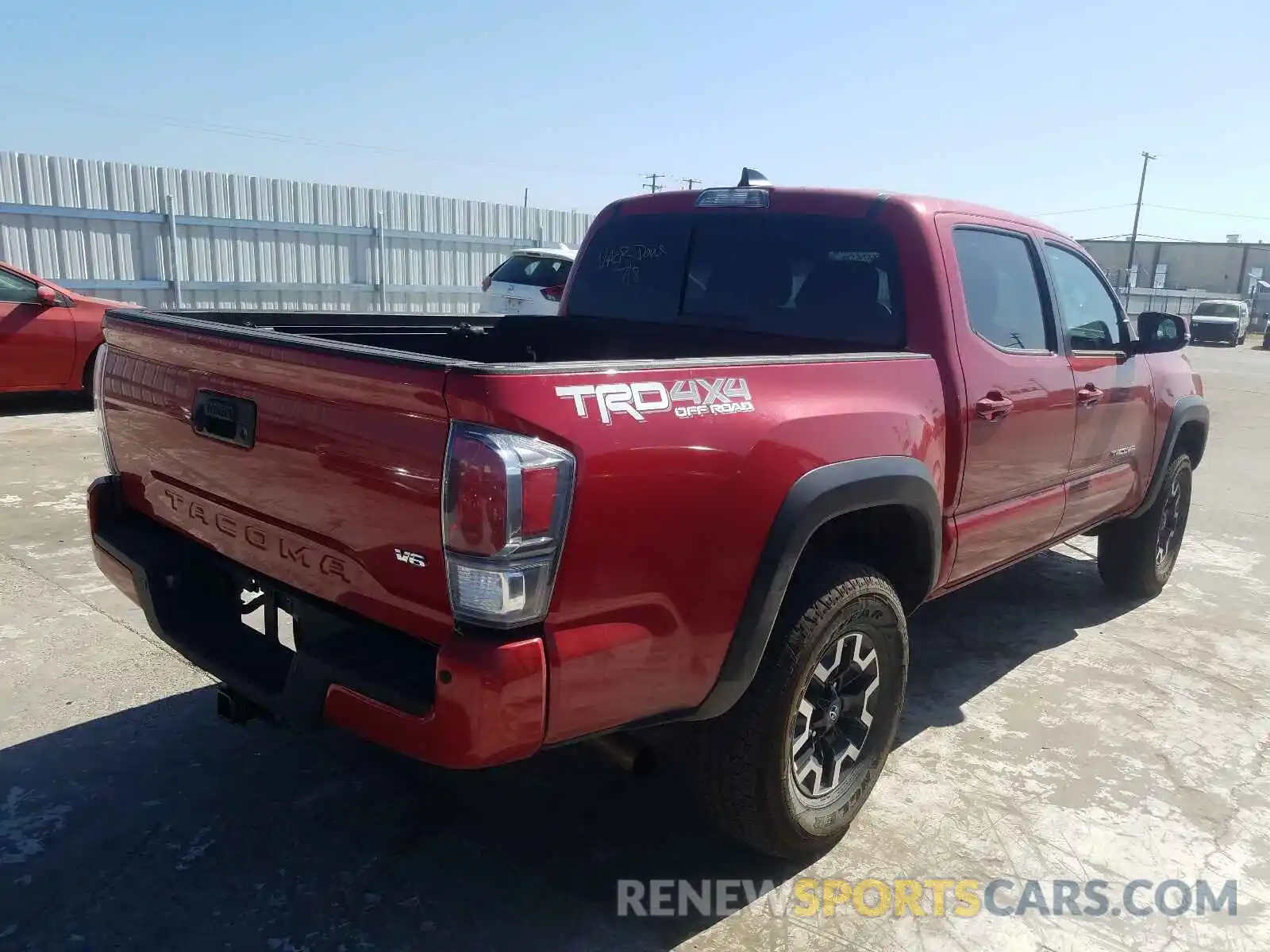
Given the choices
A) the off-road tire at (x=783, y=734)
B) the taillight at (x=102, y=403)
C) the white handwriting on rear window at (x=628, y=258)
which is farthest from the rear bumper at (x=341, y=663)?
the white handwriting on rear window at (x=628, y=258)

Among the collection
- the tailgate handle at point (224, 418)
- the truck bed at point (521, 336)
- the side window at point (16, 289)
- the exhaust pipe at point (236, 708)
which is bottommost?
the exhaust pipe at point (236, 708)

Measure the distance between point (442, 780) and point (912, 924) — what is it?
1.53 metres

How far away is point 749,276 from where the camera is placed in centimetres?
374

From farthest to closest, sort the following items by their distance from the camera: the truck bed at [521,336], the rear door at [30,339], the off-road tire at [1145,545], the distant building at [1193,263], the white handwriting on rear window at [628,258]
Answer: the distant building at [1193,263] < the rear door at [30,339] < the off-road tire at [1145,545] < the white handwriting on rear window at [628,258] < the truck bed at [521,336]

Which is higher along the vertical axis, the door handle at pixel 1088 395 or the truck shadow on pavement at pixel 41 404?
the door handle at pixel 1088 395

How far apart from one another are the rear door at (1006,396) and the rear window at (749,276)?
281 millimetres

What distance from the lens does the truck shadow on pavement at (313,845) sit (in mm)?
2516

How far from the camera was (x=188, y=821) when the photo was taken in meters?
2.92

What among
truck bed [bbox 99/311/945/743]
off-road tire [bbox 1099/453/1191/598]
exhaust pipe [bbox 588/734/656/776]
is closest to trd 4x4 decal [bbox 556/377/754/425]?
truck bed [bbox 99/311/945/743]

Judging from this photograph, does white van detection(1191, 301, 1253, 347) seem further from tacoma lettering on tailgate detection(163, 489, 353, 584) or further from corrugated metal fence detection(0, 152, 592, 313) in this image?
tacoma lettering on tailgate detection(163, 489, 353, 584)

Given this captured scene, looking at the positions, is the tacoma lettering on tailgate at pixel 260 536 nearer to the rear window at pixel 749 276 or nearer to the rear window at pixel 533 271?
the rear window at pixel 749 276

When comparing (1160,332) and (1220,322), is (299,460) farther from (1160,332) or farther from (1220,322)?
(1220,322)

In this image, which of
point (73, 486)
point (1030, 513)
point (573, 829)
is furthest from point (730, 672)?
point (73, 486)

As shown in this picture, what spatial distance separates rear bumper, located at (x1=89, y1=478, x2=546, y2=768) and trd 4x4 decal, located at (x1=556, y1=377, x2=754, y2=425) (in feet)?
1.72
